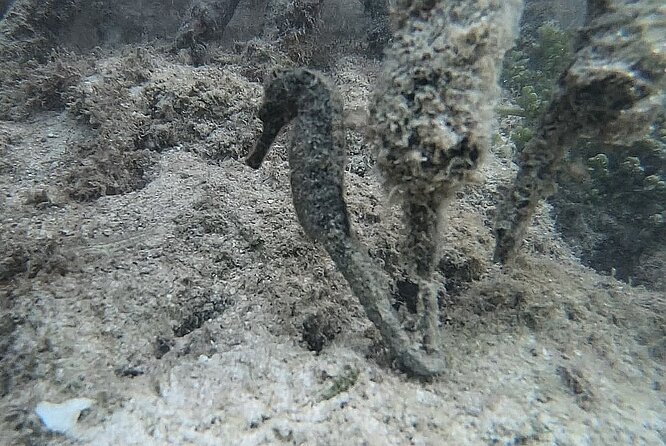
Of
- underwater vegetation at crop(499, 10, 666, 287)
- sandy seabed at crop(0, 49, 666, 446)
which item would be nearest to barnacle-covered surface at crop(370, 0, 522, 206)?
sandy seabed at crop(0, 49, 666, 446)

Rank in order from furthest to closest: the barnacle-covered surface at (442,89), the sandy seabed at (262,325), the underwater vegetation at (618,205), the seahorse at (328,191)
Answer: the underwater vegetation at (618,205) < the seahorse at (328,191) < the sandy seabed at (262,325) < the barnacle-covered surface at (442,89)

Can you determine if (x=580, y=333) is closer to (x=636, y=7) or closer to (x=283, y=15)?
(x=636, y=7)

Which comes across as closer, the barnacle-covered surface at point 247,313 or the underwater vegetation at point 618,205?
the barnacle-covered surface at point 247,313

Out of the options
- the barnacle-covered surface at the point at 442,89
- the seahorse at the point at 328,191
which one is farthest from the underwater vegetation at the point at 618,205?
the seahorse at the point at 328,191

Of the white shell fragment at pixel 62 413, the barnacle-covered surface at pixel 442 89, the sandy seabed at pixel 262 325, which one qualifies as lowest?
the white shell fragment at pixel 62 413

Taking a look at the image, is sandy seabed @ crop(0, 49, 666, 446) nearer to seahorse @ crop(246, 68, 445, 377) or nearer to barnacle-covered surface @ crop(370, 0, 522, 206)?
seahorse @ crop(246, 68, 445, 377)

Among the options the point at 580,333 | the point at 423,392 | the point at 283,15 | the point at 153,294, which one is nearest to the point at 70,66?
the point at 283,15

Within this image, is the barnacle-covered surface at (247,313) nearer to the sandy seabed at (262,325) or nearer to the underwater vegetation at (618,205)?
the sandy seabed at (262,325)

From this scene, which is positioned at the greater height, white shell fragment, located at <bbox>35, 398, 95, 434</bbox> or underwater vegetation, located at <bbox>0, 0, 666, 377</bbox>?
underwater vegetation, located at <bbox>0, 0, 666, 377</bbox>
